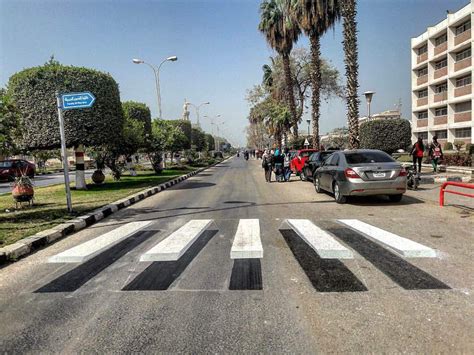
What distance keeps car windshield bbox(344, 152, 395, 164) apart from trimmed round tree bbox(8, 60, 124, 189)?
34.5ft

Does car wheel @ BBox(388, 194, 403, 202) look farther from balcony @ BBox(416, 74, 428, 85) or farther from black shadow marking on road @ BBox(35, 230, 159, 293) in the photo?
balcony @ BBox(416, 74, 428, 85)

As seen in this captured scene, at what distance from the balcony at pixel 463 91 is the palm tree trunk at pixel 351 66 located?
81.2 feet

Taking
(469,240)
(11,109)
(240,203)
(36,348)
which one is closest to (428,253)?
(469,240)

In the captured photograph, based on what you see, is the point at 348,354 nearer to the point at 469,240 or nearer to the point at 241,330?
the point at 241,330

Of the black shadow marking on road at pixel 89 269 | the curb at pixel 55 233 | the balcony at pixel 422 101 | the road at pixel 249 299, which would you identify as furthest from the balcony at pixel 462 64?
the black shadow marking on road at pixel 89 269

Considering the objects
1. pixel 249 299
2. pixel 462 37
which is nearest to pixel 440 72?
pixel 462 37

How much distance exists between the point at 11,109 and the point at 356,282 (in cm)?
826

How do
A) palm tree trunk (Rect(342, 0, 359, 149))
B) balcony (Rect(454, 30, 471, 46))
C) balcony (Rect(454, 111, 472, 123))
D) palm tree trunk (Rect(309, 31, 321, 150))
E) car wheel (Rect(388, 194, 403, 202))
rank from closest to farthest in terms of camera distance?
car wheel (Rect(388, 194, 403, 202)) < palm tree trunk (Rect(342, 0, 359, 149)) < palm tree trunk (Rect(309, 31, 321, 150)) < balcony (Rect(454, 30, 471, 46)) < balcony (Rect(454, 111, 472, 123))

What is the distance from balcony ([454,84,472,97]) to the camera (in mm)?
36787

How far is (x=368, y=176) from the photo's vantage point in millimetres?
9547

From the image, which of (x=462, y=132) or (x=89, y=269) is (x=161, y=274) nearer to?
(x=89, y=269)

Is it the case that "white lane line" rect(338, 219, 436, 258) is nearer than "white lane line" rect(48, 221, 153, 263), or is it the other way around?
"white lane line" rect(338, 219, 436, 258)

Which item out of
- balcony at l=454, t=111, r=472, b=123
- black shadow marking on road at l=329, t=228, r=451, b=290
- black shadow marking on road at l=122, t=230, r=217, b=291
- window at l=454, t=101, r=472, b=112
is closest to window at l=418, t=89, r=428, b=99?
window at l=454, t=101, r=472, b=112

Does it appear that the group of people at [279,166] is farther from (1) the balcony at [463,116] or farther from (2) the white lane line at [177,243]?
(1) the balcony at [463,116]
